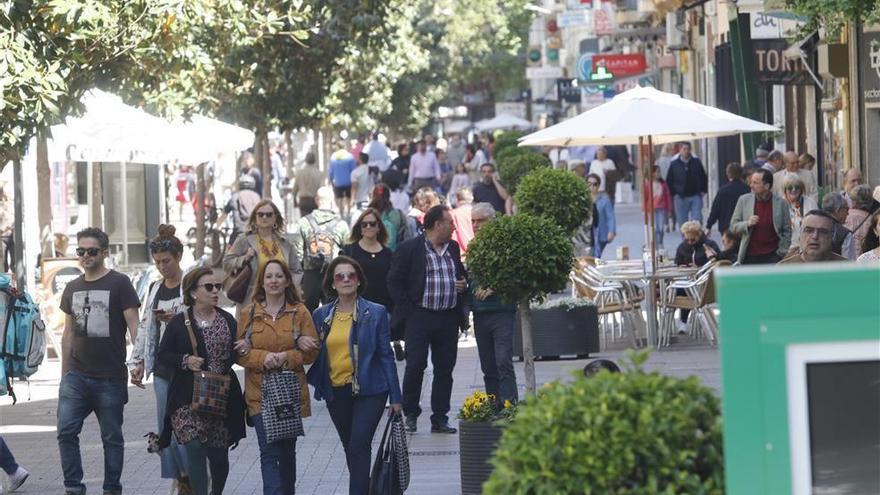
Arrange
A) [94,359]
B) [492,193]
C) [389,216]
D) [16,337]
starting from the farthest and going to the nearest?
1. [492,193]
2. [389,216]
3. [16,337]
4. [94,359]

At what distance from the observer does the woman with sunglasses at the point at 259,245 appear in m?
12.9

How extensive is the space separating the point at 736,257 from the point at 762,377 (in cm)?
1254

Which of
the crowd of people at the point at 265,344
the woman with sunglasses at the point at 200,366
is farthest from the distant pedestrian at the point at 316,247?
the woman with sunglasses at the point at 200,366

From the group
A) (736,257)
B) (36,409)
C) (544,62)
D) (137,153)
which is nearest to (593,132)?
(736,257)

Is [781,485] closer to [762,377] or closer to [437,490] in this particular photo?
[762,377]

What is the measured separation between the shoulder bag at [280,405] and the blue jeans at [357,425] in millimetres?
326

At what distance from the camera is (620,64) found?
41312mm

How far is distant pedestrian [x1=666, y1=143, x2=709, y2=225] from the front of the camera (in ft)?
98.0

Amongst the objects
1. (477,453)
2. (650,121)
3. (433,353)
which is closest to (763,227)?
(650,121)

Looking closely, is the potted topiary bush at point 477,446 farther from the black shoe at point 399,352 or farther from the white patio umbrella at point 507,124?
the white patio umbrella at point 507,124

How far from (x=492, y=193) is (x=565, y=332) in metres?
8.64

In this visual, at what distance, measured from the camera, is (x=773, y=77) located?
23609mm

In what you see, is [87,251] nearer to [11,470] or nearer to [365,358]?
[11,470]

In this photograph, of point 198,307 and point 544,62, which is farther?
point 544,62
